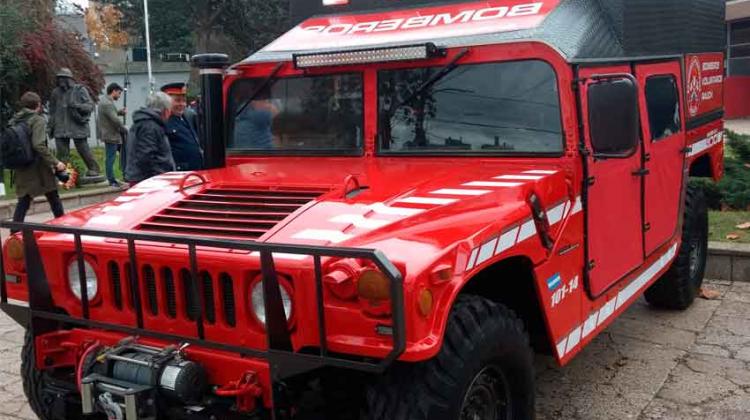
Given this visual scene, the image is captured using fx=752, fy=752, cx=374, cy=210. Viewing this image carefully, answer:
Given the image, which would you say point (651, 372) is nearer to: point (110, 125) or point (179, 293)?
point (179, 293)

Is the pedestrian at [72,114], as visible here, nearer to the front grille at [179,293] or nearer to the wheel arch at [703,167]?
the wheel arch at [703,167]

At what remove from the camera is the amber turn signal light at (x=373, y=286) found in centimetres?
245

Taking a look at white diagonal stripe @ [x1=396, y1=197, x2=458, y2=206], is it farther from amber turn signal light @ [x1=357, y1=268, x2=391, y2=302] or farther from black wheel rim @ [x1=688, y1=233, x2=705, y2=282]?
black wheel rim @ [x1=688, y1=233, x2=705, y2=282]

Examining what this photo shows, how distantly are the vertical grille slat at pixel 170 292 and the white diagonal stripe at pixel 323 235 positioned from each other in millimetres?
522

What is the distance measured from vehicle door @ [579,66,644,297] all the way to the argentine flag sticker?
0.36 metres

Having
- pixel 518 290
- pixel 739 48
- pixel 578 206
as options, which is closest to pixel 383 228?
pixel 518 290

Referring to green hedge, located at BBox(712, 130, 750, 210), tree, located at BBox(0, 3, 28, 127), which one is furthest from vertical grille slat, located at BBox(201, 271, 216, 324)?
tree, located at BBox(0, 3, 28, 127)

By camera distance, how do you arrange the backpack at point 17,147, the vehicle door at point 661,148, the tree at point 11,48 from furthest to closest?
1. the tree at point 11,48
2. the backpack at point 17,147
3. the vehicle door at point 661,148

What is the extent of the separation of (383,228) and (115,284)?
1156 millimetres

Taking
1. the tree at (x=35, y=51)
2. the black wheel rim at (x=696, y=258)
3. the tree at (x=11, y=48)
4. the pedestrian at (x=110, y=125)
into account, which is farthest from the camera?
the tree at (x=35, y=51)

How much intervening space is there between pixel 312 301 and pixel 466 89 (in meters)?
1.72

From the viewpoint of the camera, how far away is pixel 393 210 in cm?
309

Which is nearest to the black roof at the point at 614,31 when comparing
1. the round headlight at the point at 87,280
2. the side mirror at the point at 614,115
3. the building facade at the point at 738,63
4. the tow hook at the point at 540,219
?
the side mirror at the point at 614,115

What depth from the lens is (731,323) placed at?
17.5 feet
